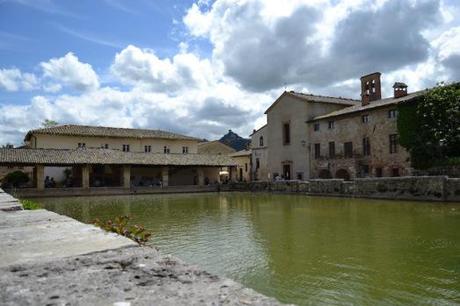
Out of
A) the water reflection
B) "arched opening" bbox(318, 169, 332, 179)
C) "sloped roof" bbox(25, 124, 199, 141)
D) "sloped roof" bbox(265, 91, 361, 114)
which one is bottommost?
the water reflection

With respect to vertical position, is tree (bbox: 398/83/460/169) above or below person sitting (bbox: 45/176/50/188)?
above

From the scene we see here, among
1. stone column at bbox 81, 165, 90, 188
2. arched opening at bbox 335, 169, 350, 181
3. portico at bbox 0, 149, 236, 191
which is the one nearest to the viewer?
portico at bbox 0, 149, 236, 191

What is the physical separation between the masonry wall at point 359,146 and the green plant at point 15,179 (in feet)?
89.9

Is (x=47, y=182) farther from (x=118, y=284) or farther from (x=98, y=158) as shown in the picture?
(x=118, y=284)

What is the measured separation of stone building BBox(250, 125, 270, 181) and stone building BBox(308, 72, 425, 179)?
743 centimetres

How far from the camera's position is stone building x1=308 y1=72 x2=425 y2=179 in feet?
105

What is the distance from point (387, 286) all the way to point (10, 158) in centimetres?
3453

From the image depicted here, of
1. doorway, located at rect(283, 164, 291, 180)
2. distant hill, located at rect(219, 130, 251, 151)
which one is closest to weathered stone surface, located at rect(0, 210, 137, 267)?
doorway, located at rect(283, 164, 291, 180)

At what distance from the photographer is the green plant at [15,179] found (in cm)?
3788

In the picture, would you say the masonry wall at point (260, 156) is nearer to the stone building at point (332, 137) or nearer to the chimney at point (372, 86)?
the stone building at point (332, 137)

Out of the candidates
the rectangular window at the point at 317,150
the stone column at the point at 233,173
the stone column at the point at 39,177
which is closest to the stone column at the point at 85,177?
the stone column at the point at 39,177

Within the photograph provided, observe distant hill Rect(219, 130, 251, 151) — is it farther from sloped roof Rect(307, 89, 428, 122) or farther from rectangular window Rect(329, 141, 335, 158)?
rectangular window Rect(329, 141, 335, 158)

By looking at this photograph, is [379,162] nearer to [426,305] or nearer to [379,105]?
[379,105]

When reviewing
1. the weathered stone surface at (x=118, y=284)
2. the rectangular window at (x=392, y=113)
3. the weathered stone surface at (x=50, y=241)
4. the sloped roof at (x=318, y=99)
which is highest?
the sloped roof at (x=318, y=99)
